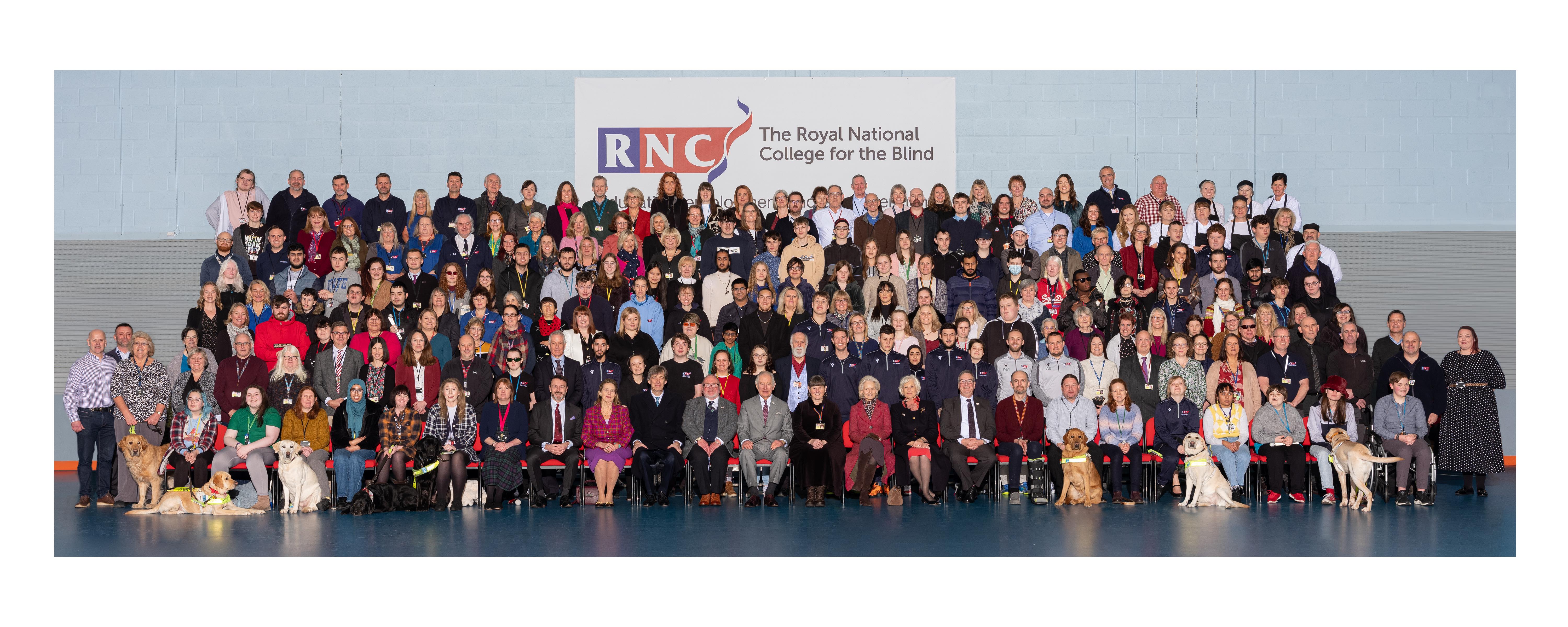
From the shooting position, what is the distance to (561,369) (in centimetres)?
962

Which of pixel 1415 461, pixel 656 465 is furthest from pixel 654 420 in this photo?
pixel 1415 461

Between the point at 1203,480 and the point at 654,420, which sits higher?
the point at 654,420

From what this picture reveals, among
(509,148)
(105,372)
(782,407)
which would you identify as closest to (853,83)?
(509,148)

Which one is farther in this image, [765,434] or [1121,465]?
[765,434]

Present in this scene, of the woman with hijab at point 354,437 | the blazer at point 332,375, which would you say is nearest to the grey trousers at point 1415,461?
the blazer at point 332,375

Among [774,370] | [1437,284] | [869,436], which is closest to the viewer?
[869,436]

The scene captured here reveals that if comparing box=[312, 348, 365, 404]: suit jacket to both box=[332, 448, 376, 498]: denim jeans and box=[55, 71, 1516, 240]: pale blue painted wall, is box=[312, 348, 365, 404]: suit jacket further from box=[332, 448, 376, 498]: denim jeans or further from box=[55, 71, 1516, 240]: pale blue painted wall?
box=[55, 71, 1516, 240]: pale blue painted wall

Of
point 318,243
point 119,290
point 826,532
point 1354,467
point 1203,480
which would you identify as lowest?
point 826,532

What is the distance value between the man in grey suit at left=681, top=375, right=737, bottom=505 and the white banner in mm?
3759

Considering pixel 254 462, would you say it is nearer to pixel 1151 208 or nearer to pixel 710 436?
pixel 710 436

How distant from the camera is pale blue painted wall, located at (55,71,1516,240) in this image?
1278cm

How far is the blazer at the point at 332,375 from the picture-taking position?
31.3 ft

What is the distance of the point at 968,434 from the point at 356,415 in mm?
4789

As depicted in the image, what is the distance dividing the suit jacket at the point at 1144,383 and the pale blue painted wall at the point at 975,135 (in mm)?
3888
